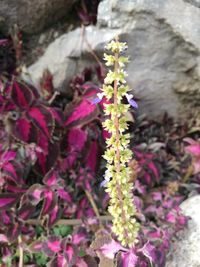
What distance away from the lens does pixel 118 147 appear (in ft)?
4.16

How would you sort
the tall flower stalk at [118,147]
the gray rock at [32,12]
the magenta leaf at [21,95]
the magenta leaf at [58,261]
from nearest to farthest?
the tall flower stalk at [118,147], the magenta leaf at [58,261], the magenta leaf at [21,95], the gray rock at [32,12]

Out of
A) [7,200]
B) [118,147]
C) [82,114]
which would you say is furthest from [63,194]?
[118,147]

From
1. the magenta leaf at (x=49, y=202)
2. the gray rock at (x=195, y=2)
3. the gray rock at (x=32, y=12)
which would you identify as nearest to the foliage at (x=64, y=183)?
the magenta leaf at (x=49, y=202)

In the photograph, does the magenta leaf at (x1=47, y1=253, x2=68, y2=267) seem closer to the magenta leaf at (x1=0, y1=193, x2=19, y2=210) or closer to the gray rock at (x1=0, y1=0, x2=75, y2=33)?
the magenta leaf at (x1=0, y1=193, x2=19, y2=210)

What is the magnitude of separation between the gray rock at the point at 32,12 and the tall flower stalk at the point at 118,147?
3.28ft

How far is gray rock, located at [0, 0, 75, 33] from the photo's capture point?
7.26ft

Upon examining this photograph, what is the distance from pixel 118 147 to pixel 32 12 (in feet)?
3.94

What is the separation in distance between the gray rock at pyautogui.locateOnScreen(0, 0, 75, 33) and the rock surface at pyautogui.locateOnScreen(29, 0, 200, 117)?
0.11 meters

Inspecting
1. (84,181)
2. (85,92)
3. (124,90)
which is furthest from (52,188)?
(124,90)

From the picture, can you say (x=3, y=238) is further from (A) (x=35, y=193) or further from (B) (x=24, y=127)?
(B) (x=24, y=127)

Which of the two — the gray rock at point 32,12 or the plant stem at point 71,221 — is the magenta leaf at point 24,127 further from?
the gray rock at point 32,12

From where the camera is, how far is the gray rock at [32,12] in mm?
2213

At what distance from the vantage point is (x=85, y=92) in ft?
6.52

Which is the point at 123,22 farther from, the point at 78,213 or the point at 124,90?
the point at 124,90
